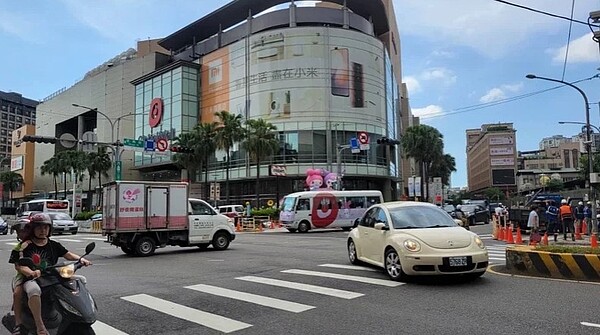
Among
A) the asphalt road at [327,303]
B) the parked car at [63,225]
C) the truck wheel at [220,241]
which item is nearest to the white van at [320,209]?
the truck wheel at [220,241]

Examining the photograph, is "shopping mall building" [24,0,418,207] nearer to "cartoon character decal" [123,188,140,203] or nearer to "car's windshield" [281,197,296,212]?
"car's windshield" [281,197,296,212]

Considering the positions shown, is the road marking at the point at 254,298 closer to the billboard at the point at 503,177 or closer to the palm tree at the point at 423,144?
the palm tree at the point at 423,144

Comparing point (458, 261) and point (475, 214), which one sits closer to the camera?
point (458, 261)

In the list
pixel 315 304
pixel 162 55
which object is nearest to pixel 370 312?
pixel 315 304

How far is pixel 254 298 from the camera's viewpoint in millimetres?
8227

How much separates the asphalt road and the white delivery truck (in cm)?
427

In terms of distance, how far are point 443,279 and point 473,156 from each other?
608 feet

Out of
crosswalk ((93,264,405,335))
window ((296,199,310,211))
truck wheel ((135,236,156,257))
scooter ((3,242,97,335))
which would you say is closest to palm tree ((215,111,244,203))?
window ((296,199,310,211))

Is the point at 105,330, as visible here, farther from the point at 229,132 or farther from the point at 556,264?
the point at 229,132

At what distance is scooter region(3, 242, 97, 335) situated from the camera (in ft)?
15.3

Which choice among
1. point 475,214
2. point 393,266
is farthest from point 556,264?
point 475,214

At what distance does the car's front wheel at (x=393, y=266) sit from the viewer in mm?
9507

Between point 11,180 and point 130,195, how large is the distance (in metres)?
109

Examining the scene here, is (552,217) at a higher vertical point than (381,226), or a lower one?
lower
